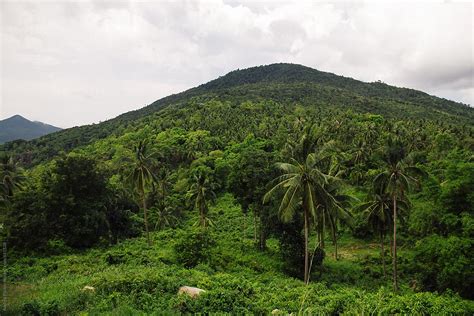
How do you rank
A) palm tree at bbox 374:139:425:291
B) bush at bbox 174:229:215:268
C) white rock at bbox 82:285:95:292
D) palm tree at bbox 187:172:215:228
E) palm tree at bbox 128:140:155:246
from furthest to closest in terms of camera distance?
palm tree at bbox 187:172:215:228 < palm tree at bbox 128:140:155:246 < bush at bbox 174:229:215:268 < palm tree at bbox 374:139:425:291 < white rock at bbox 82:285:95:292

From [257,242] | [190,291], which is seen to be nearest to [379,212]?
[257,242]

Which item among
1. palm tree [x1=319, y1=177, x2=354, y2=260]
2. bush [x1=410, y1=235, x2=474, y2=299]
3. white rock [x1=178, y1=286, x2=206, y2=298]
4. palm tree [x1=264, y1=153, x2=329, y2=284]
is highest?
palm tree [x1=264, y1=153, x2=329, y2=284]

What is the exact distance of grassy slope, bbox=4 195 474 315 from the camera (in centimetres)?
1324

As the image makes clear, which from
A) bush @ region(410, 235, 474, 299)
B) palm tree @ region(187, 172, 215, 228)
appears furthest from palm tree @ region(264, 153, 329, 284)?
palm tree @ region(187, 172, 215, 228)

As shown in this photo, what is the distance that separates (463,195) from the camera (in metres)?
28.5

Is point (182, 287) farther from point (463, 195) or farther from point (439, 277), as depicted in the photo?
point (463, 195)

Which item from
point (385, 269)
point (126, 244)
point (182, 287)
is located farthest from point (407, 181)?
point (126, 244)

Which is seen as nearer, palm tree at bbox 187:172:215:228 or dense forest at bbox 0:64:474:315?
dense forest at bbox 0:64:474:315

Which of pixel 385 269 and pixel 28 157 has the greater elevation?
pixel 28 157

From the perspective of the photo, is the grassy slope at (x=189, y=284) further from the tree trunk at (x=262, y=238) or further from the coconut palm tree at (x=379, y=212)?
the coconut palm tree at (x=379, y=212)

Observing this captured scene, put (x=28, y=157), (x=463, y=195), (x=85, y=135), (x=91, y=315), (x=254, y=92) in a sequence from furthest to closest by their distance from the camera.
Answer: (x=254, y=92) → (x=85, y=135) → (x=28, y=157) → (x=463, y=195) → (x=91, y=315)

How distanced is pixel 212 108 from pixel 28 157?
211 ft

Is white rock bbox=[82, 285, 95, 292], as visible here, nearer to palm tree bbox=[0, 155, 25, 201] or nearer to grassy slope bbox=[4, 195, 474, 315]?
grassy slope bbox=[4, 195, 474, 315]

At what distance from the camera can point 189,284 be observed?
54.7ft
